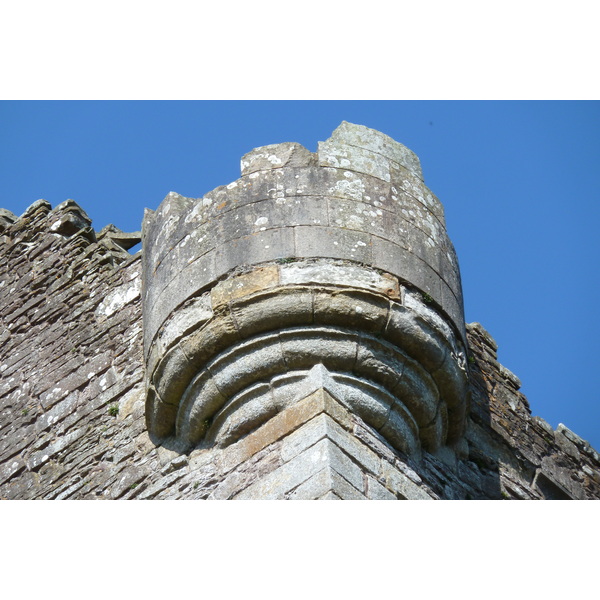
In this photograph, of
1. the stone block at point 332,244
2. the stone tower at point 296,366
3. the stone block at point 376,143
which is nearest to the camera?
the stone tower at point 296,366

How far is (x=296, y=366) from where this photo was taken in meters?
6.88

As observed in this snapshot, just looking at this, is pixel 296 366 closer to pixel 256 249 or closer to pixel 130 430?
pixel 256 249

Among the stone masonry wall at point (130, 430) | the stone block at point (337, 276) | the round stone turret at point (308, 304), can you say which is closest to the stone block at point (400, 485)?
the stone masonry wall at point (130, 430)

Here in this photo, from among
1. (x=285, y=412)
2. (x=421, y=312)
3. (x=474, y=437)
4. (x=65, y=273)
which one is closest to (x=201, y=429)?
(x=285, y=412)

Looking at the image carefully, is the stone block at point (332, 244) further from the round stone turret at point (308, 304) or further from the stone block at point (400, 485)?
the stone block at point (400, 485)

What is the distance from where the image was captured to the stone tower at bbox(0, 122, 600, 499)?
6.80 metres

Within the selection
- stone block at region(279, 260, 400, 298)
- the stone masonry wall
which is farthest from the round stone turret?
the stone masonry wall

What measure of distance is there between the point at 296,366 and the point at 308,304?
0.31 m

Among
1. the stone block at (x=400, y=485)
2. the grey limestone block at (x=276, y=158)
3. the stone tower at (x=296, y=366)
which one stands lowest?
the stone block at (x=400, y=485)

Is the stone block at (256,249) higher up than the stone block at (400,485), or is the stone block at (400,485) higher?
the stone block at (256,249)

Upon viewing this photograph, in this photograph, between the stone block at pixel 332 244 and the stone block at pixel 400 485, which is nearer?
the stone block at pixel 400 485

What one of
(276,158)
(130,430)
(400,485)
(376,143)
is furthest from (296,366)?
(376,143)

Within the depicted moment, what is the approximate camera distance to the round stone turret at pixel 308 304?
6.87m

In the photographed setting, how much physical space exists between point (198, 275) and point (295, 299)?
2.06ft
